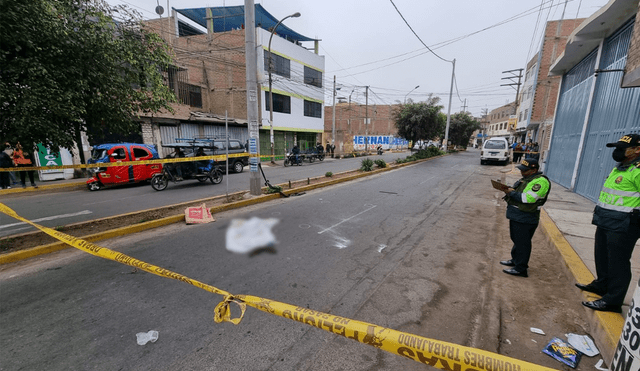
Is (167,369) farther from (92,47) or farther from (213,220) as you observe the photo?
(92,47)

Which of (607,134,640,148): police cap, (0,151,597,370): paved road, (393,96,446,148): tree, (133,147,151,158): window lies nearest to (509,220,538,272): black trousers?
(0,151,597,370): paved road

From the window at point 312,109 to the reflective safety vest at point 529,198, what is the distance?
2569 centimetres

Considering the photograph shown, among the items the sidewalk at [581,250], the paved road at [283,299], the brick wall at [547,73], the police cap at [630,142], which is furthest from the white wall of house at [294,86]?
the police cap at [630,142]

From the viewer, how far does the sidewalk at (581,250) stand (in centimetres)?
240

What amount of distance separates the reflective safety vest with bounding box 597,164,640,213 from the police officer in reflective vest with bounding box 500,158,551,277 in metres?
0.60

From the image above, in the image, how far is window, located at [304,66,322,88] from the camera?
27234 mm

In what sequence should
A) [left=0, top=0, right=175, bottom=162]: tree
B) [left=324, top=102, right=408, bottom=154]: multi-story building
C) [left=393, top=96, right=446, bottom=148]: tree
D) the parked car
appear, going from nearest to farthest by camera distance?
1. [left=0, top=0, right=175, bottom=162]: tree
2. the parked car
3. [left=393, top=96, right=446, bottom=148]: tree
4. [left=324, top=102, right=408, bottom=154]: multi-story building

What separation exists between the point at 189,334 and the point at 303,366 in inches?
45.4

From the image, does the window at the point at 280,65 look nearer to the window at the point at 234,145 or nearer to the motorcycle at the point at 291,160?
the motorcycle at the point at 291,160

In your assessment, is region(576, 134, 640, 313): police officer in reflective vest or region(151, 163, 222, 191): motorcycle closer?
region(576, 134, 640, 313): police officer in reflective vest

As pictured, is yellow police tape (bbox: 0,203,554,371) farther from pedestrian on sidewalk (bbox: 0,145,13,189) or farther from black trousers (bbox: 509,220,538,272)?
pedestrian on sidewalk (bbox: 0,145,13,189)

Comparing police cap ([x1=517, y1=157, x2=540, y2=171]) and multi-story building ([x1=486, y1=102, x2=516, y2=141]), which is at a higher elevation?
multi-story building ([x1=486, y1=102, x2=516, y2=141])

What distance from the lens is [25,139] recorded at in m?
4.21

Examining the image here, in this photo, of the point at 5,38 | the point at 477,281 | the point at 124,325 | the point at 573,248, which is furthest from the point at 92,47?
the point at 573,248
